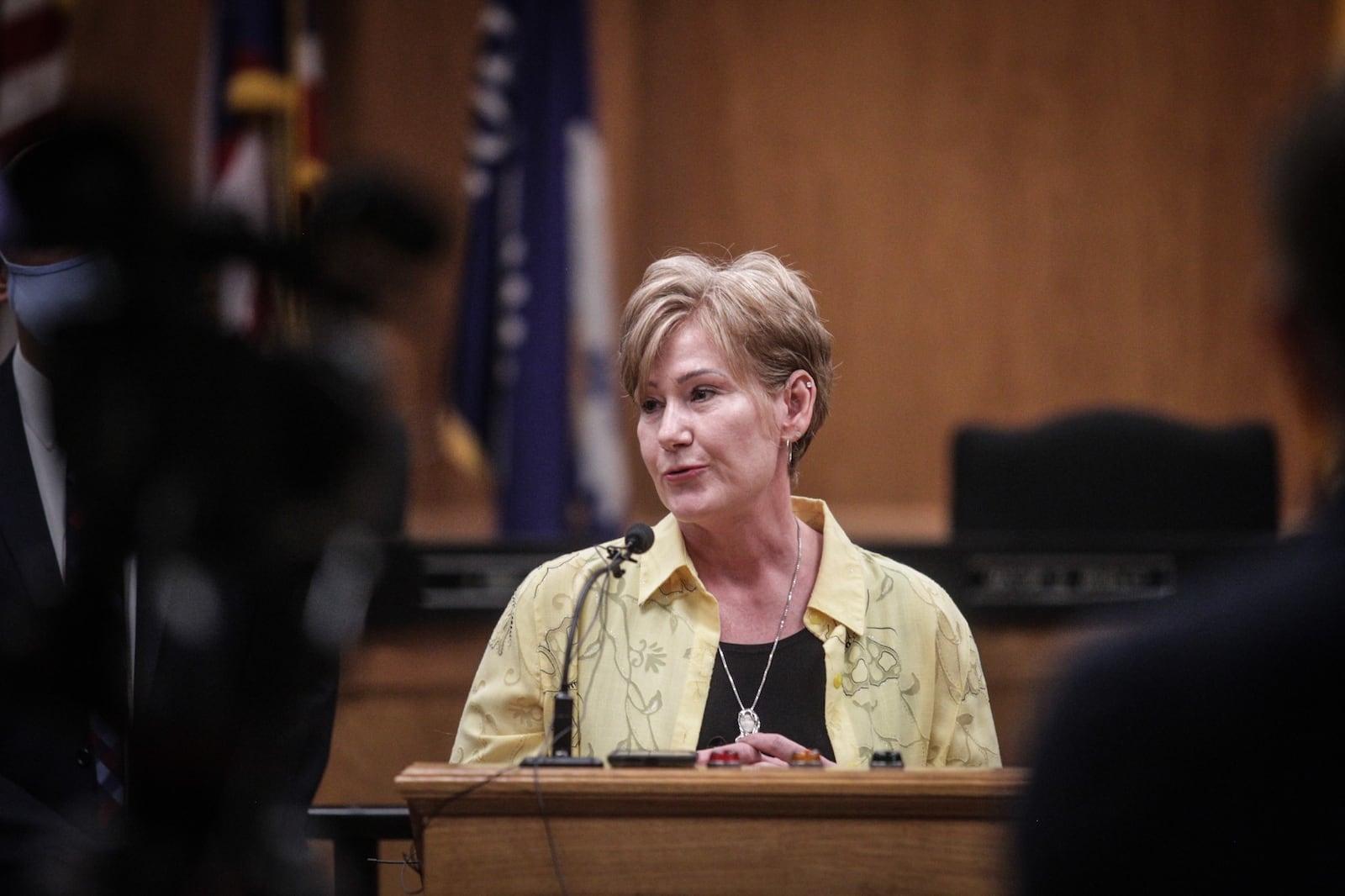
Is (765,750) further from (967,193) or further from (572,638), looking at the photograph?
(967,193)

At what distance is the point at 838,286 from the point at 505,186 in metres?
1.59

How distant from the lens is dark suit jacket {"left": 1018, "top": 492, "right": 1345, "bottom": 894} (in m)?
0.91

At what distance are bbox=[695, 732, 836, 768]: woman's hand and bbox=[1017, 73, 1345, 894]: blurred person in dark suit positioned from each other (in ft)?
4.12

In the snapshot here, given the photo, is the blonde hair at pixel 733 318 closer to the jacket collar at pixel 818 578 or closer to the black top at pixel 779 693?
the jacket collar at pixel 818 578

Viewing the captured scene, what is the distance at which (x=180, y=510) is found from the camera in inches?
33.9

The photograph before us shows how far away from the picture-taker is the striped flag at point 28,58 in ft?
14.6

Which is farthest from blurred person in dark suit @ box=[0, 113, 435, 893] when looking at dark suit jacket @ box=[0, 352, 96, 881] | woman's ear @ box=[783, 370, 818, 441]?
woman's ear @ box=[783, 370, 818, 441]

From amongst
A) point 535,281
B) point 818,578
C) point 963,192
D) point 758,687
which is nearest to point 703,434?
point 818,578

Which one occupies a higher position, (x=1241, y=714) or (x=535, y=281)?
(x=535, y=281)

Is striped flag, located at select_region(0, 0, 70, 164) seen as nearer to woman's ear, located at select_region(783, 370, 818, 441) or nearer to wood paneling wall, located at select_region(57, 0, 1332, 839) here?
wood paneling wall, located at select_region(57, 0, 1332, 839)

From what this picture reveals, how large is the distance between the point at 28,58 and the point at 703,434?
9.90 feet

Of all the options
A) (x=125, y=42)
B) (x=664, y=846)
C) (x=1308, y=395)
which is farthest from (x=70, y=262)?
(x=125, y=42)

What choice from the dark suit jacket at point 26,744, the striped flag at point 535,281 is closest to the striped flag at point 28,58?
the striped flag at point 535,281

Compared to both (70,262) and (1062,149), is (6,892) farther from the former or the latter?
(1062,149)
